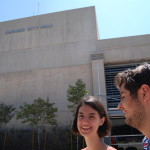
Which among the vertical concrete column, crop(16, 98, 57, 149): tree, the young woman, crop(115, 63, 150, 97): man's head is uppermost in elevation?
the vertical concrete column

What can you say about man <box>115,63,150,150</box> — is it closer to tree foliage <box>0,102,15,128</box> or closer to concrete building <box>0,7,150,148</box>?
concrete building <box>0,7,150,148</box>

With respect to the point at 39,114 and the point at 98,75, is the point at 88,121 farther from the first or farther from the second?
the point at 98,75

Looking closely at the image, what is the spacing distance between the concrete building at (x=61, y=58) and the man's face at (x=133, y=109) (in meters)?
14.6

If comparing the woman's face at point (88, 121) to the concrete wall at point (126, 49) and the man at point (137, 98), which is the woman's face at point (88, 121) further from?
the concrete wall at point (126, 49)

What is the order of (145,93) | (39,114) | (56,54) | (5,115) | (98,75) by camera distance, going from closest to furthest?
(145,93)
(39,114)
(5,115)
(98,75)
(56,54)

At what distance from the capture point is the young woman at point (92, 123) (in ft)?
7.29

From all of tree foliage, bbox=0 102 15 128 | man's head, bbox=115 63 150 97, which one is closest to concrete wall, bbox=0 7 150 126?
tree foliage, bbox=0 102 15 128

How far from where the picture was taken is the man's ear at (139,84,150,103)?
1521 millimetres

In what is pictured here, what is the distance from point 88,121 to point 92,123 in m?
0.05

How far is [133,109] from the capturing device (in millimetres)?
1547

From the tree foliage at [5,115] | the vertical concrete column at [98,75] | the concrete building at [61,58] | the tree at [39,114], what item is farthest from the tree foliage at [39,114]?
the vertical concrete column at [98,75]

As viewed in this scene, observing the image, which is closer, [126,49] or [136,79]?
[136,79]

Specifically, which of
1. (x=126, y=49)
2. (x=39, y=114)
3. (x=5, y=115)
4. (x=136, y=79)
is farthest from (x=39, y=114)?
(x=136, y=79)

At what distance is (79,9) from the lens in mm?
20609
